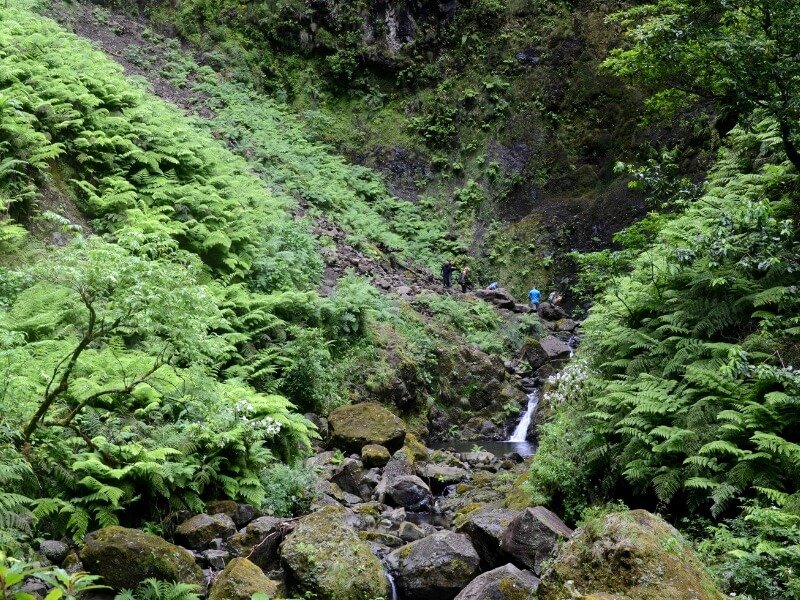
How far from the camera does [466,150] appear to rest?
29.7 metres

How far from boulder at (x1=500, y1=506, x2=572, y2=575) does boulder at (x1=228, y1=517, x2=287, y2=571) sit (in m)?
2.67

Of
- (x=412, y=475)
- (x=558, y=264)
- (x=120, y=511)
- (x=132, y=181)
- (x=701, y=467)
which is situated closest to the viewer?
(x=701, y=467)

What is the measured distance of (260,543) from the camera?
24.8ft

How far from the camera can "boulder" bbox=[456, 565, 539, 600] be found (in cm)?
668

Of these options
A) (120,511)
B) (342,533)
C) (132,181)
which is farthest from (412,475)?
(132,181)

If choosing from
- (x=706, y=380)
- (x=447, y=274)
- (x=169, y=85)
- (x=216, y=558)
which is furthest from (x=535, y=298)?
(x=216, y=558)

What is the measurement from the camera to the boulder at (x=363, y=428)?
12.2 m

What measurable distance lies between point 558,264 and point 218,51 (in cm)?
1770

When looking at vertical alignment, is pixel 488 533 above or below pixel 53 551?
below

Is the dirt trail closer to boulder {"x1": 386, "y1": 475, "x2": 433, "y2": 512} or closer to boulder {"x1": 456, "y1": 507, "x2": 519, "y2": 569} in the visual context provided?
boulder {"x1": 386, "y1": 475, "x2": 433, "y2": 512}

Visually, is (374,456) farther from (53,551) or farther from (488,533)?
(53,551)

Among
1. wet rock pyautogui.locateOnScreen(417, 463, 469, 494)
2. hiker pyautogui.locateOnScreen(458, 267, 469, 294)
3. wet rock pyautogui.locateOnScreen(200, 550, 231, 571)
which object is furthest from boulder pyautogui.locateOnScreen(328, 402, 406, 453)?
hiker pyautogui.locateOnScreen(458, 267, 469, 294)

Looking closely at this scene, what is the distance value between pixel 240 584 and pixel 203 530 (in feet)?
5.30

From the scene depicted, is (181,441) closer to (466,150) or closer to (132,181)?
(132,181)
